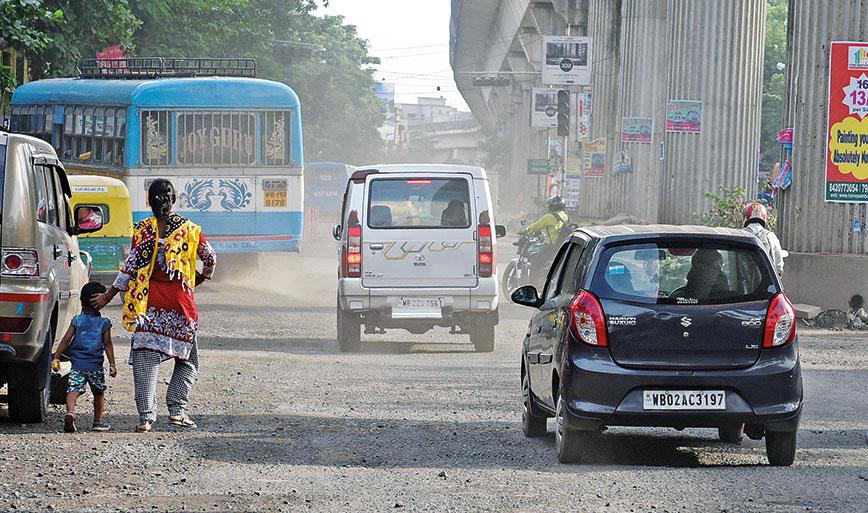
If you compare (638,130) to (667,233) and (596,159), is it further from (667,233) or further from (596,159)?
(667,233)

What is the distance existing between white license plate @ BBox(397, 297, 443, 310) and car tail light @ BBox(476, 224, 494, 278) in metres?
0.58

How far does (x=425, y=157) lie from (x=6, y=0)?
6290 inches

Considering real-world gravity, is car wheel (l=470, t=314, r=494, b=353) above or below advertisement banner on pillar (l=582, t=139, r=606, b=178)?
below

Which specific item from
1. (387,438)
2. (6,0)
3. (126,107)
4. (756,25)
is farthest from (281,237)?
(387,438)

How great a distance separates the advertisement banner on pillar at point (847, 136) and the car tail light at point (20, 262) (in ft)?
42.7

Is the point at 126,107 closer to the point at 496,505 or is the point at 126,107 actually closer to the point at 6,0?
the point at 6,0

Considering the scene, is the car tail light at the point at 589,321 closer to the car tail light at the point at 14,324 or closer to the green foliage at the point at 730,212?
the car tail light at the point at 14,324

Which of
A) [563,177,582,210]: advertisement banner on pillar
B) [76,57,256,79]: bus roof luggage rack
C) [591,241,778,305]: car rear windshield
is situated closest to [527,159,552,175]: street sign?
[563,177,582,210]: advertisement banner on pillar

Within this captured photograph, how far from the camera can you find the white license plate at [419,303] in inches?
685

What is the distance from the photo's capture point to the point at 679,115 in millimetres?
29438

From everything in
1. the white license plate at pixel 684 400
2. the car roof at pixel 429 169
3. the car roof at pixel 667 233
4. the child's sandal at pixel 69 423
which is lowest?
the child's sandal at pixel 69 423

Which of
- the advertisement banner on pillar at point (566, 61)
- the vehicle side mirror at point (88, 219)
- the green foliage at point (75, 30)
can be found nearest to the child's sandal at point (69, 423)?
the vehicle side mirror at point (88, 219)

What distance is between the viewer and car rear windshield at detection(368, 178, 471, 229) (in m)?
17.3

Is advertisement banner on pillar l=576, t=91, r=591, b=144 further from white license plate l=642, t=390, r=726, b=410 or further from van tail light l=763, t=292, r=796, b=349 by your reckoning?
white license plate l=642, t=390, r=726, b=410
